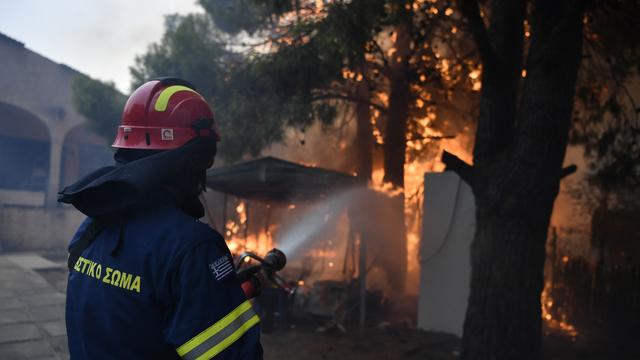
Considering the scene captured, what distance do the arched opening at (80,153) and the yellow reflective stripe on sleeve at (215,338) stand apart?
19942 mm

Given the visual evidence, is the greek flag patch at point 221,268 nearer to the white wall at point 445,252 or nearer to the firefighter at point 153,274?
the firefighter at point 153,274

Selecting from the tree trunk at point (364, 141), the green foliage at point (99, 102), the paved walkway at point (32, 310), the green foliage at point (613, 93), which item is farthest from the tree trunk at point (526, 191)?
the green foliage at point (99, 102)

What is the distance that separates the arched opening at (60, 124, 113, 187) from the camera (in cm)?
1983

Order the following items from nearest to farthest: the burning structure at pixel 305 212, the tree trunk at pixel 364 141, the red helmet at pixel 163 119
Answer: the red helmet at pixel 163 119 → the burning structure at pixel 305 212 → the tree trunk at pixel 364 141

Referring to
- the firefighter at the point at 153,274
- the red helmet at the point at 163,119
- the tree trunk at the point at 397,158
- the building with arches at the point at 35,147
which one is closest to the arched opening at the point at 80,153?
the building with arches at the point at 35,147

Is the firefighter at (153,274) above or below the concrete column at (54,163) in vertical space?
below

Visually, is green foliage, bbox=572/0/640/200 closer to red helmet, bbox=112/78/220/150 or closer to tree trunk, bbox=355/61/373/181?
tree trunk, bbox=355/61/373/181

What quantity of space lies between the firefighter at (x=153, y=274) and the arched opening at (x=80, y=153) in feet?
64.0

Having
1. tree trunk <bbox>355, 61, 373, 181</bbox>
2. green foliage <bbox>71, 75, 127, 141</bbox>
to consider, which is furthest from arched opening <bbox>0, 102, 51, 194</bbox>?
tree trunk <bbox>355, 61, 373, 181</bbox>

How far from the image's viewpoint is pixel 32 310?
8477mm

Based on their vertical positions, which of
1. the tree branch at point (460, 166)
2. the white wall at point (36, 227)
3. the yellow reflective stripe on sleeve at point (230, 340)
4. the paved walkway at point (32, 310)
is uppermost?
the tree branch at point (460, 166)

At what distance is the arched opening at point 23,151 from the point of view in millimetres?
18533

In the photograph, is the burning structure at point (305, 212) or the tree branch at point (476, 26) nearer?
the tree branch at point (476, 26)

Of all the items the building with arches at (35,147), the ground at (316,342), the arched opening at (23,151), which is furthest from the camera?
the arched opening at (23,151)
